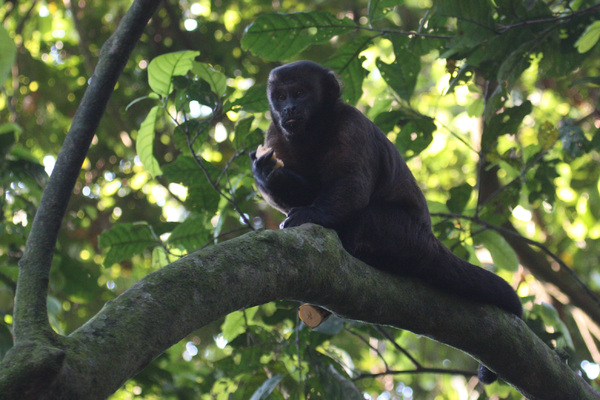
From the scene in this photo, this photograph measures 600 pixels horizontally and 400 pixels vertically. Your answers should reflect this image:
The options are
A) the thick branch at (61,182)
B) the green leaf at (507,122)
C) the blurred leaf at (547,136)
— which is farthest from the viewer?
the blurred leaf at (547,136)

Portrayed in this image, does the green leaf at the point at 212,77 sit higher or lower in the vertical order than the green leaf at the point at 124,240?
higher

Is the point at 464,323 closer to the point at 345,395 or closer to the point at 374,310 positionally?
the point at 374,310

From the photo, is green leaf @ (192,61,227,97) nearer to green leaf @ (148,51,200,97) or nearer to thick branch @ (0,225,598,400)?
green leaf @ (148,51,200,97)

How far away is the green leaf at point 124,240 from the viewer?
416cm

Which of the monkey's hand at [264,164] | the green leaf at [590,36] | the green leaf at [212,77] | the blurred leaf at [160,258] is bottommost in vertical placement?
the blurred leaf at [160,258]

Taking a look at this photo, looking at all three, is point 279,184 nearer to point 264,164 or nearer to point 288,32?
point 264,164

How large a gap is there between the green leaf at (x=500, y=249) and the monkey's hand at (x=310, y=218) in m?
1.83

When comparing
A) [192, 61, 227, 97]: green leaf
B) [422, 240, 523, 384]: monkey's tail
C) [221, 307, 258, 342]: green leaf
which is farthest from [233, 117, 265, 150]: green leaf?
[422, 240, 523, 384]: monkey's tail

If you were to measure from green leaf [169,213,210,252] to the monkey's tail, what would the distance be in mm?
1725

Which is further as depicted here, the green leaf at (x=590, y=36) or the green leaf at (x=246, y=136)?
the green leaf at (x=246, y=136)

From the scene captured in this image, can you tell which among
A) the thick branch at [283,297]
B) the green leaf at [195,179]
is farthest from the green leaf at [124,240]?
the thick branch at [283,297]

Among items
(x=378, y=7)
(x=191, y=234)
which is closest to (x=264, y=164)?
(x=191, y=234)

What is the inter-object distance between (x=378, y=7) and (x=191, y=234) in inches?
81.7

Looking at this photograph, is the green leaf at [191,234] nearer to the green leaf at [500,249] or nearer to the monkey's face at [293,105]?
the monkey's face at [293,105]
